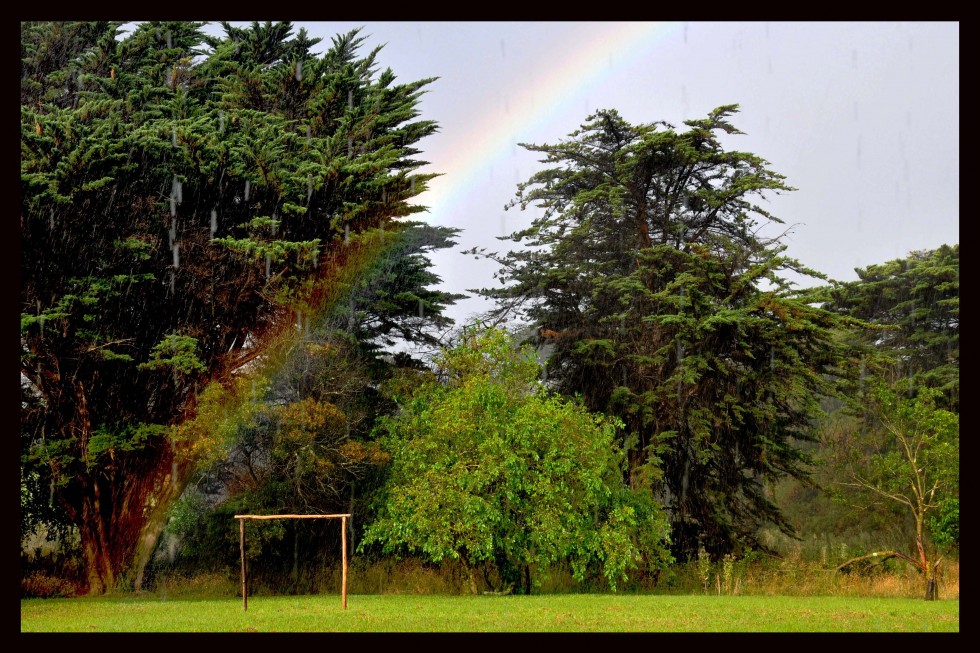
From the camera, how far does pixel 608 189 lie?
3638 cm

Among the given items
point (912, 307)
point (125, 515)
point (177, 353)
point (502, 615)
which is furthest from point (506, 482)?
point (912, 307)

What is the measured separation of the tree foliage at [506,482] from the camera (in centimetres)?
2422

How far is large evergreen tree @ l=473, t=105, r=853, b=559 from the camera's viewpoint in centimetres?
3216

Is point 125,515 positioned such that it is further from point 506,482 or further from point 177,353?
point 506,482

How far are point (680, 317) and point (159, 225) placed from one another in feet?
52.4

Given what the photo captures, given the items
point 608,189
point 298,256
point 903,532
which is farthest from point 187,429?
point 903,532

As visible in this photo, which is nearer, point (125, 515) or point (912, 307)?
point (125, 515)

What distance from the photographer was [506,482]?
24562 millimetres

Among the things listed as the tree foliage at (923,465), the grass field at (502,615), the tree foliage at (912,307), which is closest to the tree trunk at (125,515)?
the grass field at (502,615)

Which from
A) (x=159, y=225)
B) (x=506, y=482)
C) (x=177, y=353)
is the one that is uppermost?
(x=159, y=225)

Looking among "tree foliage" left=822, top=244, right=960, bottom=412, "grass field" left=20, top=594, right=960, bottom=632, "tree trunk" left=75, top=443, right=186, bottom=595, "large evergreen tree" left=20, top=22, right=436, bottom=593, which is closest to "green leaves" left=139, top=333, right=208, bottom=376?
"large evergreen tree" left=20, top=22, right=436, bottom=593

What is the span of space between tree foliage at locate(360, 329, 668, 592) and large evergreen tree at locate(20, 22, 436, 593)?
5.51 metres
